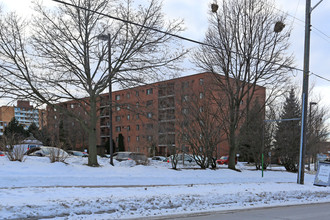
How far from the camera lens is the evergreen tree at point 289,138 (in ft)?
96.4

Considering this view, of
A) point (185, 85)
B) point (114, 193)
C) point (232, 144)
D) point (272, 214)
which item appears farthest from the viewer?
point (185, 85)

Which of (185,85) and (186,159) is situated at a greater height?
(185,85)

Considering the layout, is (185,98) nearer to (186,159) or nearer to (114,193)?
(186,159)

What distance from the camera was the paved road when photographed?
9008 mm

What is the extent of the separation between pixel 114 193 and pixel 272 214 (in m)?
5.18

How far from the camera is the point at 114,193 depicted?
11594 mm

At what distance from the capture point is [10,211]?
25.4ft

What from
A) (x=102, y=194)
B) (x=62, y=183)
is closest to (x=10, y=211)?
(x=102, y=194)

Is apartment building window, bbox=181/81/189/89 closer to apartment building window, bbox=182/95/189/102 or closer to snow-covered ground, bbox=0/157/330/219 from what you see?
apartment building window, bbox=182/95/189/102

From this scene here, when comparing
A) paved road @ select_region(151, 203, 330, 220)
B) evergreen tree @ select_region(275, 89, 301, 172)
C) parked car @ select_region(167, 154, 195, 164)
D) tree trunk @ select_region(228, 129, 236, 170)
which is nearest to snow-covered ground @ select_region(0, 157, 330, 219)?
paved road @ select_region(151, 203, 330, 220)

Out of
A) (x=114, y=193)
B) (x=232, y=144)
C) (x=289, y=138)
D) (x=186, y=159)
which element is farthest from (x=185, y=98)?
(x=114, y=193)

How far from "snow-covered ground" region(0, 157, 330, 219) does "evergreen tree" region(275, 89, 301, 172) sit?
30.8 ft

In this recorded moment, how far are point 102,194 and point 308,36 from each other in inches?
543

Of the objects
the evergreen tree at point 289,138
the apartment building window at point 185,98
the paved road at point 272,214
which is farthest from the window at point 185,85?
the paved road at point 272,214
